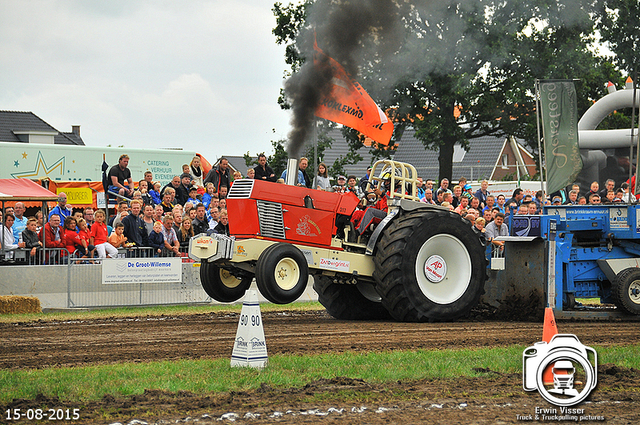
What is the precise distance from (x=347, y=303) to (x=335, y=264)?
5.05 feet

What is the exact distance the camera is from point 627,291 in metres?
11.2

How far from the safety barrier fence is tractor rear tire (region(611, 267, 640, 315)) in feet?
25.4

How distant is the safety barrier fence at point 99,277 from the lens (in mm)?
14047

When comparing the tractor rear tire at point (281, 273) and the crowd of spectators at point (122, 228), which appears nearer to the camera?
the tractor rear tire at point (281, 273)

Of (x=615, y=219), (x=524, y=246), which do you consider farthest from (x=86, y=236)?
(x=615, y=219)

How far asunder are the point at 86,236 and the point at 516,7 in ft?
49.8

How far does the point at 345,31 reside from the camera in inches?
496

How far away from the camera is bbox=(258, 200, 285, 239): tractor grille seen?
10.4 meters

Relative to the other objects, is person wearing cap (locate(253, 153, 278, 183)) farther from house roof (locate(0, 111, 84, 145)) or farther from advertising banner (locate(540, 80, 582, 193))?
house roof (locate(0, 111, 84, 145))

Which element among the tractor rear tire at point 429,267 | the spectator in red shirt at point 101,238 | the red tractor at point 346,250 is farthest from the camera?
the spectator in red shirt at point 101,238

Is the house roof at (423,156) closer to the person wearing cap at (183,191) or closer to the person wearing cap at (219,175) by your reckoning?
the person wearing cap at (219,175)

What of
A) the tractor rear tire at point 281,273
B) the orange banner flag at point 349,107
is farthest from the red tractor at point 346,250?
the orange banner flag at point 349,107

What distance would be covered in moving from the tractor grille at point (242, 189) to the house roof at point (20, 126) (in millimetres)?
33877

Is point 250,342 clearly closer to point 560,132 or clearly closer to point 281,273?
point 281,273
